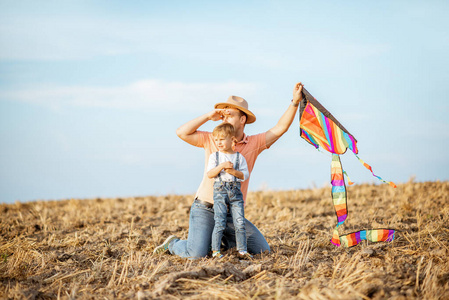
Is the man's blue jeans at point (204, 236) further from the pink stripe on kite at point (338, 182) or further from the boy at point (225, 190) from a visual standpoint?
the pink stripe on kite at point (338, 182)

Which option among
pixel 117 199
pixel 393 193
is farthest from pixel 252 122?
pixel 117 199

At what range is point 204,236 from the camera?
205 inches

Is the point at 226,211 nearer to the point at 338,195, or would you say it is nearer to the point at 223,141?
the point at 223,141

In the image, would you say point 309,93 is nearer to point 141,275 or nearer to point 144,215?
point 141,275

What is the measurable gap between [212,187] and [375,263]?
6.58ft

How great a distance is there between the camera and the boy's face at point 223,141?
491 centimetres

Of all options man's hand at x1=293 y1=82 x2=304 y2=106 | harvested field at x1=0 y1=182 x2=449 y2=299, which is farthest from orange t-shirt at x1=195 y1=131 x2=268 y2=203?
harvested field at x1=0 y1=182 x2=449 y2=299

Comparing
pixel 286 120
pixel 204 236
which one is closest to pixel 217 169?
pixel 204 236

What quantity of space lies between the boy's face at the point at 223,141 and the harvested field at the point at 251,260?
3.94 feet

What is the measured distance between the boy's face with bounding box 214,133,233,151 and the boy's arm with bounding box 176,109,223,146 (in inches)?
13.7

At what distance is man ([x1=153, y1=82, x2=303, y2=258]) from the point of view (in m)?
5.22

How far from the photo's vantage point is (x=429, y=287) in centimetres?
358

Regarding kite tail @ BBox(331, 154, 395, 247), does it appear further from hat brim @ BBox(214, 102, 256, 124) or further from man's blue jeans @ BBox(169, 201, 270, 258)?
hat brim @ BBox(214, 102, 256, 124)

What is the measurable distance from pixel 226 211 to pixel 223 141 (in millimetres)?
786
